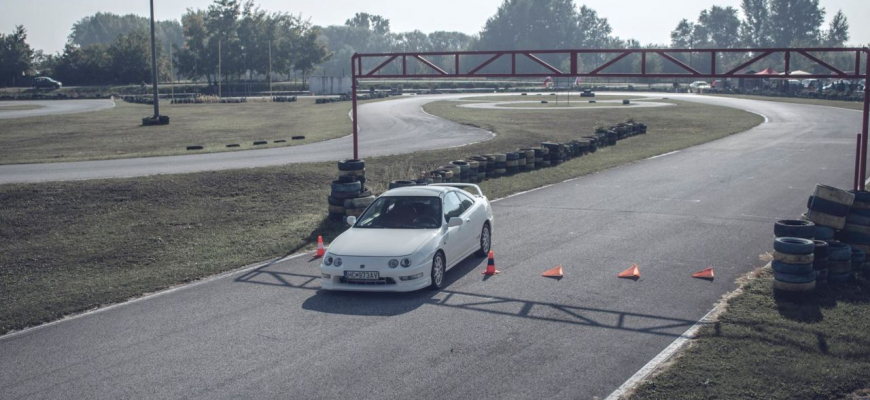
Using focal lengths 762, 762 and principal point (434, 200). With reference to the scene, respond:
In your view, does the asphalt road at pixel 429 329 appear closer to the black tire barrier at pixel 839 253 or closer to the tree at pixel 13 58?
the black tire barrier at pixel 839 253

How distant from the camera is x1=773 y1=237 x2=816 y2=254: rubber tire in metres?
10.9

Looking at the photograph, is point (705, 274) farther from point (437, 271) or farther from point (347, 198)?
point (347, 198)

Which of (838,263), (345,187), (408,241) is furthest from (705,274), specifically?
(345,187)

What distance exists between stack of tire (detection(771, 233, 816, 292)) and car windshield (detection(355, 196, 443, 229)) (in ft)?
16.9

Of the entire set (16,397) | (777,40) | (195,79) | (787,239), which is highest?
(777,40)

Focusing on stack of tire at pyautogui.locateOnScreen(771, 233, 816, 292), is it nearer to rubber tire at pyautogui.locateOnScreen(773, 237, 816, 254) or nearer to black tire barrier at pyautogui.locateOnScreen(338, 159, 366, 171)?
rubber tire at pyautogui.locateOnScreen(773, 237, 816, 254)

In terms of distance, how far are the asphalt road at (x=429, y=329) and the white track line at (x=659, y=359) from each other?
120mm

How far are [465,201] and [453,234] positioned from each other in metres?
1.39

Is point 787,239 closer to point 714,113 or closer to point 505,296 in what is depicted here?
point 505,296

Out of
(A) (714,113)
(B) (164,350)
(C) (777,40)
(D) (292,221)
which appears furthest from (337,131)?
(C) (777,40)

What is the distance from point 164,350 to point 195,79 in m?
111

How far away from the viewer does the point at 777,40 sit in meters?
176

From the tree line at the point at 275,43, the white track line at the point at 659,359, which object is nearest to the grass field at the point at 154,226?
the white track line at the point at 659,359

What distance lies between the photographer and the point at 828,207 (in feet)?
41.3
